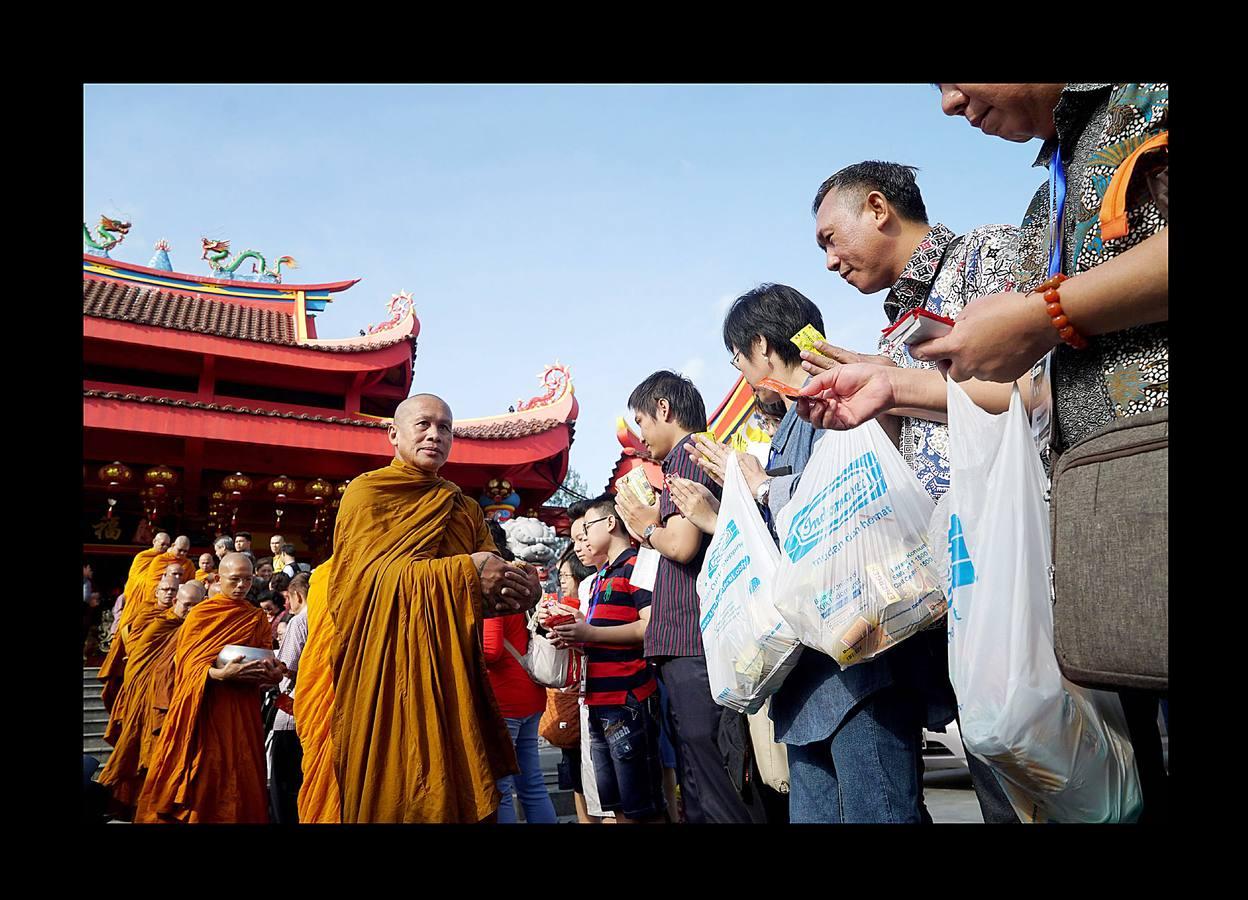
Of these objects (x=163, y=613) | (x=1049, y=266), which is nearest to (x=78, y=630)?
(x=1049, y=266)

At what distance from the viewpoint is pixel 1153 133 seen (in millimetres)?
942

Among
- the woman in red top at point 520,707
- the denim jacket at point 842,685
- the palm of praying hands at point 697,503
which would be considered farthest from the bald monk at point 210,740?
the denim jacket at point 842,685

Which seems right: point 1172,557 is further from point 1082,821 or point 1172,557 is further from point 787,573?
point 787,573

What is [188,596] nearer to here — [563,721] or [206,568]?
[563,721]

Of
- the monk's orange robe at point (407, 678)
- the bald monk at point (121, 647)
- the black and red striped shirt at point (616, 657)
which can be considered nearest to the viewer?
the monk's orange robe at point (407, 678)

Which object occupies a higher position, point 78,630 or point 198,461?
point 198,461

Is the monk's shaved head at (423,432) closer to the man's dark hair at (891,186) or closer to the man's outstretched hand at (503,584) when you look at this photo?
the man's outstretched hand at (503,584)

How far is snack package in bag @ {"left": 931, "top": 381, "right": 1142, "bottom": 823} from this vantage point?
1052 mm

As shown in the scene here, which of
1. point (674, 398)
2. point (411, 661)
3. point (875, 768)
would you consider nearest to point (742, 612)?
point (875, 768)

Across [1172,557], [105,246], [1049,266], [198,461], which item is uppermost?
[105,246]

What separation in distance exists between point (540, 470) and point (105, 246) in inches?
297

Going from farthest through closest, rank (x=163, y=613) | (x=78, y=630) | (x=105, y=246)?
(x=105, y=246)
(x=163, y=613)
(x=78, y=630)

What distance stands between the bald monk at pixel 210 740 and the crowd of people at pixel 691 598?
12 millimetres

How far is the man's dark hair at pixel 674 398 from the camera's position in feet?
9.63
